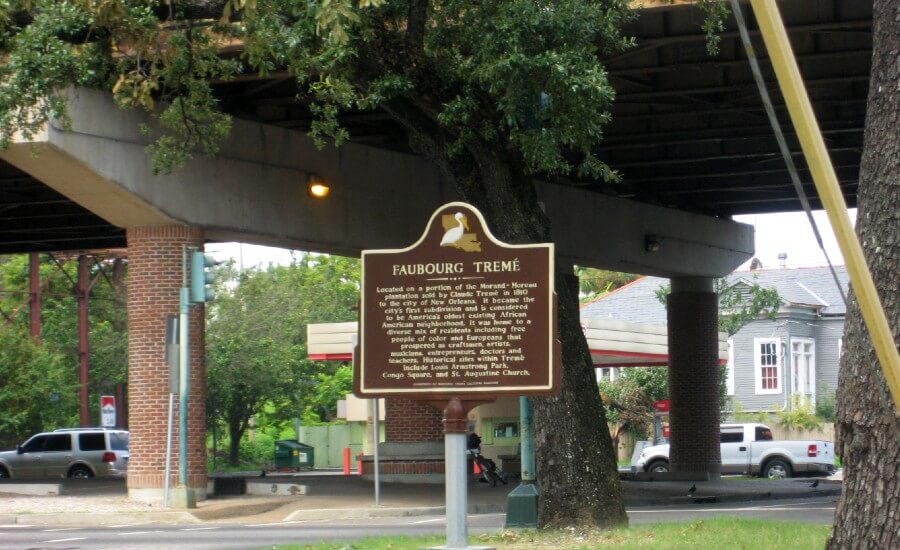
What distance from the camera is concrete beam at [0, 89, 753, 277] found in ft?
72.3

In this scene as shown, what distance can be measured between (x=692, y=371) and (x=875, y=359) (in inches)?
1191

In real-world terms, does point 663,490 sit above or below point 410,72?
below

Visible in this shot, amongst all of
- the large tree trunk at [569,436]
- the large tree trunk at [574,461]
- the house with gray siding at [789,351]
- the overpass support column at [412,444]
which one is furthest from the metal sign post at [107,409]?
the large tree trunk at [574,461]

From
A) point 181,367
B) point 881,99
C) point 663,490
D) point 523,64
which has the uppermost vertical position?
point 523,64

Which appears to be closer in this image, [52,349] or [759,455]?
[759,455]

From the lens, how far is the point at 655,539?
567 inches

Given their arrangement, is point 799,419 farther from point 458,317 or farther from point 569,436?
point 458,317

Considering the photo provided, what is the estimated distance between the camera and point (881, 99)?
982 centimetres

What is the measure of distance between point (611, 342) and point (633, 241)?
5.62 m

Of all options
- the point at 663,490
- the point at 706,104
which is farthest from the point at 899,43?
the point at 663,490

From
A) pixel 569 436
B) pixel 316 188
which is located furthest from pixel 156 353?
pixel 569 436

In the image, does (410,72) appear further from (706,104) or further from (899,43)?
(706,104)

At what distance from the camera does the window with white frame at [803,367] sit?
5753 centimetres

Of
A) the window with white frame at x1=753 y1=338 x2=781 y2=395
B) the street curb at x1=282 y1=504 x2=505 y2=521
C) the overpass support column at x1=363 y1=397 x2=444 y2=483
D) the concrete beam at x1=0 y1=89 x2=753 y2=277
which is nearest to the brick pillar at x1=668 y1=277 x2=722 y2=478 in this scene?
the concrete beam at x1=0 y1=89 x2=753 y2=277
